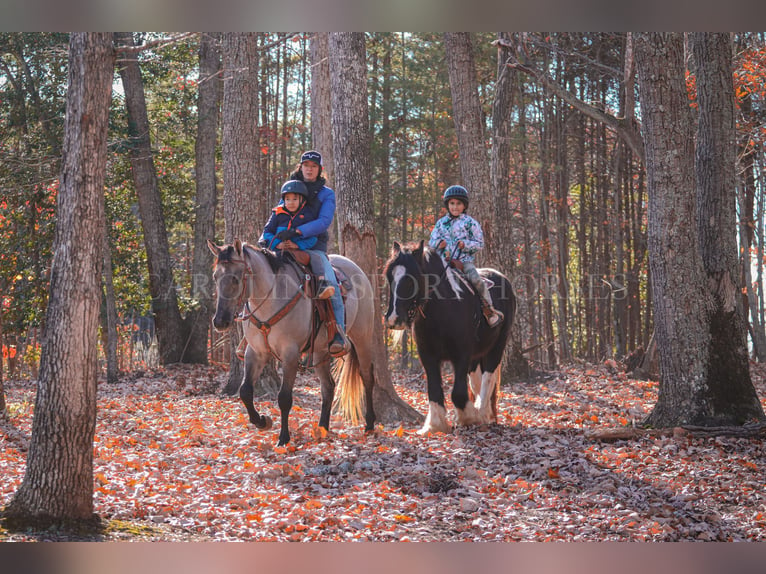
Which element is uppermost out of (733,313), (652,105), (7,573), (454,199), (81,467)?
(652,105)

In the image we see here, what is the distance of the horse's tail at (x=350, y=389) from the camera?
33.1 feet

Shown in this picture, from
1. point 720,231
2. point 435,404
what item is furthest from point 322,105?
point 720,231

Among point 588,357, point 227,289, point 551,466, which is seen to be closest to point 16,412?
point 227,289

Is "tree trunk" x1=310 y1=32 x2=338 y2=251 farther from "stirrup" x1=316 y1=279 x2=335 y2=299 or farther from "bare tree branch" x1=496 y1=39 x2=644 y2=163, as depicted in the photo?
"stirrup" x1=316 y1=279 x2=335 y2=299

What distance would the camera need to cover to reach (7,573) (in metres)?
4.92

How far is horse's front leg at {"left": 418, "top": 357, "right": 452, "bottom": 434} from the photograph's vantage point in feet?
31.7

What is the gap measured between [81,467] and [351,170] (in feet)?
19.8

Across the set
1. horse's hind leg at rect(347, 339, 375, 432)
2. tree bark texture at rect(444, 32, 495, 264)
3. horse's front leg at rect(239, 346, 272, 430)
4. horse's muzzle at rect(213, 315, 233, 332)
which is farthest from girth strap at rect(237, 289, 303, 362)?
tree bark texture at rect(444, 32, 495, 264)

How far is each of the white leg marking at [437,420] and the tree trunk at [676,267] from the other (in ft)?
8.10

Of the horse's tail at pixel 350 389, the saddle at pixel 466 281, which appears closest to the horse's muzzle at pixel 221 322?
the horse's tail at pixel 350 389

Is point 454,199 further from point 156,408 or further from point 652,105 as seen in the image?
point 156,408

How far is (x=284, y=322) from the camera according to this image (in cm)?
897

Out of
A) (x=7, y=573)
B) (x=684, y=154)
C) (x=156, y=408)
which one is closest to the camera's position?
(x=7, y=573)
